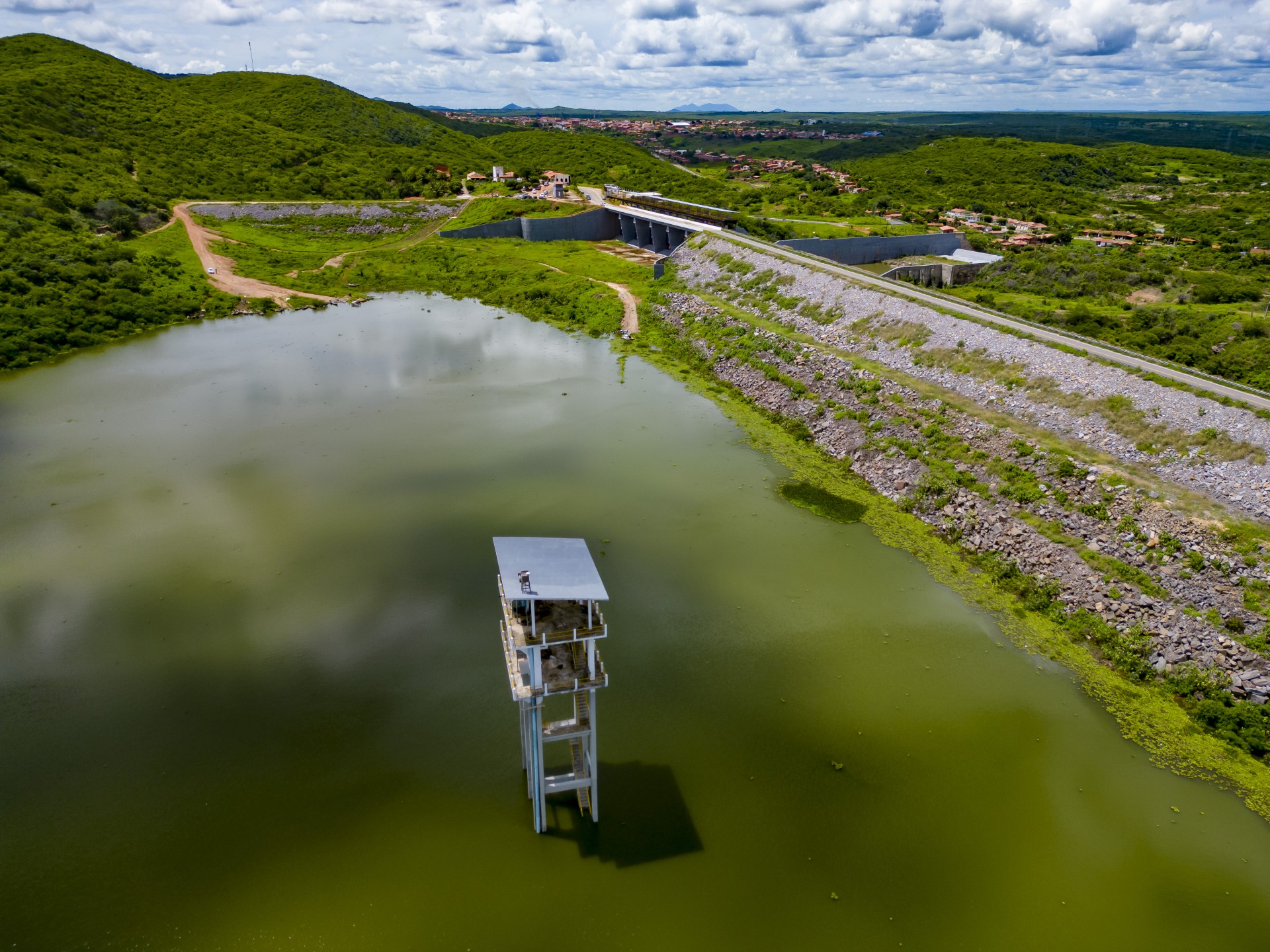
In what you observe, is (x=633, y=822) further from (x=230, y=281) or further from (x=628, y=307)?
(x=230, y=281)

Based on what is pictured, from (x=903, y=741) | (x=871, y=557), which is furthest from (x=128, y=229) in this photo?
(x=903, y=741)

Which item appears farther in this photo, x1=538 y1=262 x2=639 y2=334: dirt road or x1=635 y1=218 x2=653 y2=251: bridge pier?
x1=635 y1=218 x2=653 y2=251: bridge pier

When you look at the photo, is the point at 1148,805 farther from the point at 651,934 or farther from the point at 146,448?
the point at 146,448

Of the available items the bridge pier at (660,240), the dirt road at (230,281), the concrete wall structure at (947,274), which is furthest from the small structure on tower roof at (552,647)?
the bridge pier at (660,240)

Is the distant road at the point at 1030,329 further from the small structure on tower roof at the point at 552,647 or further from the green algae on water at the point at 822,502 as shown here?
the small structure on tower roof at the point at 552,647

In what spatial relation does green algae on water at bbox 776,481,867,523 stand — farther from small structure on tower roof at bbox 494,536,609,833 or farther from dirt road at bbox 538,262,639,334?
dirt road at bbox 538,262,639,334

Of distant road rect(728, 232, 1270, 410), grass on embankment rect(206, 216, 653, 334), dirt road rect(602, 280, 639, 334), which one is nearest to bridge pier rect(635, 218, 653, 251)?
grass on embankment rect(206, 216, 653, 334)
